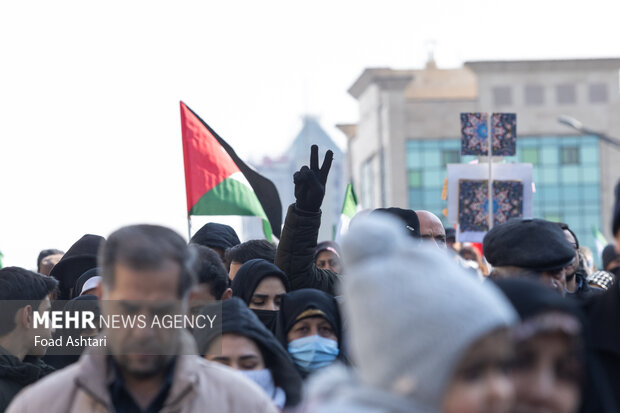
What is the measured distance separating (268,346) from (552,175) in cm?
Answer: 6807

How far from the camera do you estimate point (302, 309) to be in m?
5.21

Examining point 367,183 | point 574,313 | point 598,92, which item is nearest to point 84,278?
point 574,313

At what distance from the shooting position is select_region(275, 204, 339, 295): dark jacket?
6.27m

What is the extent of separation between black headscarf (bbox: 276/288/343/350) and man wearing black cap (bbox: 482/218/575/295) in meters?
0.81

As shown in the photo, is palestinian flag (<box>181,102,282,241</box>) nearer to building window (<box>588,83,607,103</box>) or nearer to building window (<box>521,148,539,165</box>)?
building window (<box>521,148,539,165</box>)

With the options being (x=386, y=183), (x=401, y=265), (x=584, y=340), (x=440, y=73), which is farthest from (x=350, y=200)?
(x=440, y=73)

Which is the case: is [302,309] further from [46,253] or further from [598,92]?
[598,92]

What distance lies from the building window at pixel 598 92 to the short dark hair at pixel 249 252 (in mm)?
66354

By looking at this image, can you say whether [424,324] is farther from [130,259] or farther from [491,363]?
[130,259]

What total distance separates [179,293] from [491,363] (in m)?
1.09

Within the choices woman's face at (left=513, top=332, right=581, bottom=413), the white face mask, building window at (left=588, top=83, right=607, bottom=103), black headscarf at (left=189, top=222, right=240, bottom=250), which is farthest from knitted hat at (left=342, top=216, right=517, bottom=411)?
building window at (left=588, top=83, right=607, bottom=103)

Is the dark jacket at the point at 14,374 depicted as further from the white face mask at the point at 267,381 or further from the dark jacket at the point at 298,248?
the dark jacket at the point at 298,248

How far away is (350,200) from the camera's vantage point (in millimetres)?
12883

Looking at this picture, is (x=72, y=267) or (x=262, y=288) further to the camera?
(x=72, y=267)
